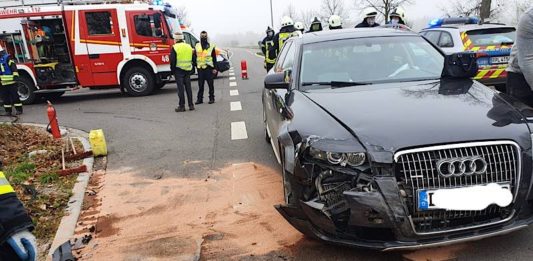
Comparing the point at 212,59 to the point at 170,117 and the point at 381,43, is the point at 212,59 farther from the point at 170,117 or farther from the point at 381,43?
the point at 381,43

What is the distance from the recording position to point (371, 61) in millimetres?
4289

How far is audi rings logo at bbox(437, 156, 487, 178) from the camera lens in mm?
2623

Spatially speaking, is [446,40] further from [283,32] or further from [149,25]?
[149,25]

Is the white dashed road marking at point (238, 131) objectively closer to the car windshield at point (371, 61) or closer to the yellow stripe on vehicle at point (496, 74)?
the car windshield at point (371, 61)

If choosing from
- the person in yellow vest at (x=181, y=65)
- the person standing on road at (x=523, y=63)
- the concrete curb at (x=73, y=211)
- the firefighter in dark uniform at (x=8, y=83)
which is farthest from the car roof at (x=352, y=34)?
the firefighter in dark uniform at (x=8, y=83)

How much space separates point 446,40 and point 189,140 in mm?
5824

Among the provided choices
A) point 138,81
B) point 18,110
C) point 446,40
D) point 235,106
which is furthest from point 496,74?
point 18,110

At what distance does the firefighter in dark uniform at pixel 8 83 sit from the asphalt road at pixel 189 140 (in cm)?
40

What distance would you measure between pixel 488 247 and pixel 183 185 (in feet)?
10.1

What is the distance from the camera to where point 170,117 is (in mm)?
9086

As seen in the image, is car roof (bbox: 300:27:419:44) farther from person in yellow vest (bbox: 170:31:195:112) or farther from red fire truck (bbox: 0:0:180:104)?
red fire truck (bbox: 0:0:180:104)

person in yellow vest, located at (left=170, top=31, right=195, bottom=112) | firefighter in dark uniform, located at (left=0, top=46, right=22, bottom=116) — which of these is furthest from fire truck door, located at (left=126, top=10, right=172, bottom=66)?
firefighter in dark uniform, located at (left=0, top=46, right=22, bottom=116)

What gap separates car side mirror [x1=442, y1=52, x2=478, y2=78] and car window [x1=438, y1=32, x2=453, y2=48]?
537cm

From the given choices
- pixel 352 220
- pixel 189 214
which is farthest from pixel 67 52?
pixel 352 220
